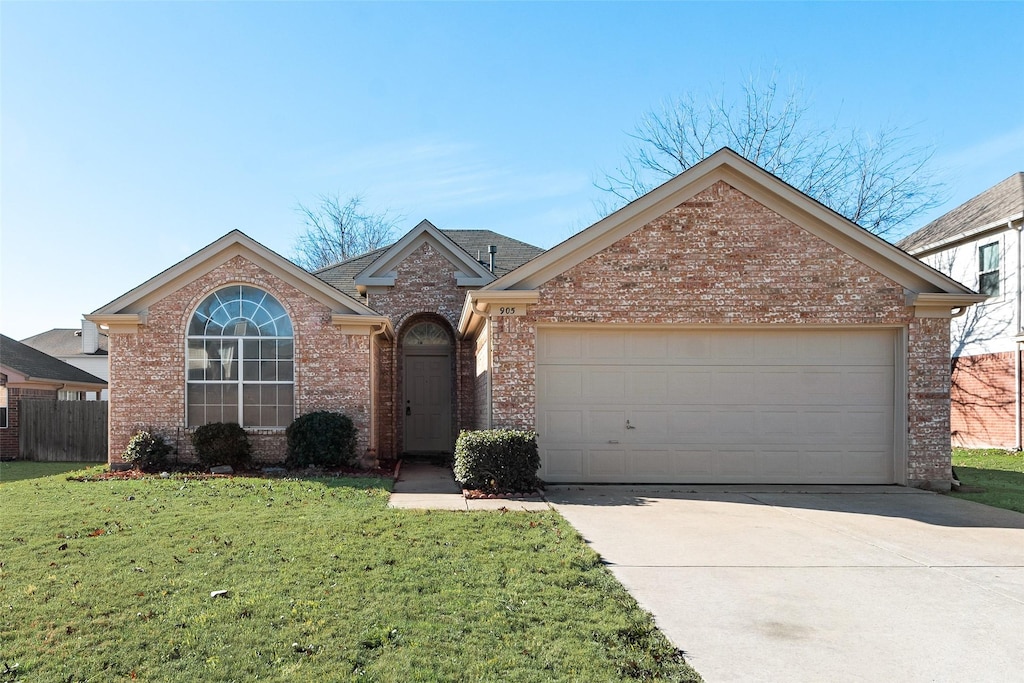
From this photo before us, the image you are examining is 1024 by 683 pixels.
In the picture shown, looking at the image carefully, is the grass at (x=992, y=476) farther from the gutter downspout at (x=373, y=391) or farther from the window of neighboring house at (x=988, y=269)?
the gutter downspout at (x=373, y=391)

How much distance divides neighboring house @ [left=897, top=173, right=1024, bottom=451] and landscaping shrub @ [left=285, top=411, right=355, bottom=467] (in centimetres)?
1598

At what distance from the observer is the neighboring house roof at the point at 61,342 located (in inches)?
1491

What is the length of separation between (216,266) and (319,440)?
4.06 metres

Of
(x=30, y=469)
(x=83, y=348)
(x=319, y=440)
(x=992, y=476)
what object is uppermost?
(x=83, y=348)

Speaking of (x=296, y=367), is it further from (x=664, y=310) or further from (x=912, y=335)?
(x=912, y=335)

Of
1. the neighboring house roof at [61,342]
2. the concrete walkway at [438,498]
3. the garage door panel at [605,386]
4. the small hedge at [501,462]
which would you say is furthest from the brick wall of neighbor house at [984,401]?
the neighboring house roof at [61,342]

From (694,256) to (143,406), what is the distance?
10.8 metres

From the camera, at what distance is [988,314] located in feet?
62.3

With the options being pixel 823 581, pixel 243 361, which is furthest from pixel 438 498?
pixel 243 361

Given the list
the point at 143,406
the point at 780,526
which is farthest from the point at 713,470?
the point at 143,406

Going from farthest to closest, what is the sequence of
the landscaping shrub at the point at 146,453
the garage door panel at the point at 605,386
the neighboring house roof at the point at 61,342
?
the neighboring house roof at the point at 61,342
the landscaping shrub at the point at 146,453
the garage door panel at the point at 605,386

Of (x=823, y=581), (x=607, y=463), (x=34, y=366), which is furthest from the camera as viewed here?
(x=34, y=366)

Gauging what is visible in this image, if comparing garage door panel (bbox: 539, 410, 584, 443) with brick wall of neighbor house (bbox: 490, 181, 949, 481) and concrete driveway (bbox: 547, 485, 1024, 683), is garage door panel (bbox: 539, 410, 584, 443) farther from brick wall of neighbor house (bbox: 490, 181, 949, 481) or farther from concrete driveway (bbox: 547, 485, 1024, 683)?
brick wall of neighbor house (bbox: 490, 181, 949, 481)

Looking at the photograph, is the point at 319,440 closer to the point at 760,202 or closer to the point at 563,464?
the point at 563,464
